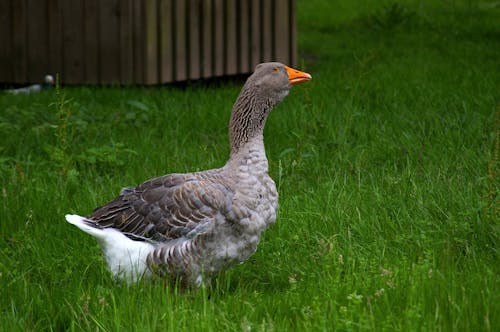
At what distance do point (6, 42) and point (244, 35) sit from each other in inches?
112

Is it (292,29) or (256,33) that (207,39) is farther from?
(292,29)

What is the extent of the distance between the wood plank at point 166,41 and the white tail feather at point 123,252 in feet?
18.5

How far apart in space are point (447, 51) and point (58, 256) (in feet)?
26.1

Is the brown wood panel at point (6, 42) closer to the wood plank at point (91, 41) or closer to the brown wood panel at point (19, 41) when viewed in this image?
the brown wood panel at point (19, 41)

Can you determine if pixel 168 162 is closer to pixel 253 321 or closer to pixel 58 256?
pixel 58 256

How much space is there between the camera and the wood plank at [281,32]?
37.5 ft

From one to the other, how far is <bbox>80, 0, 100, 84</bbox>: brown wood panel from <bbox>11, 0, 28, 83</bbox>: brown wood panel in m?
0.88

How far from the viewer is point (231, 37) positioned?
10.8 m

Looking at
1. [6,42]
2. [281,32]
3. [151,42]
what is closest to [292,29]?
[281,32]

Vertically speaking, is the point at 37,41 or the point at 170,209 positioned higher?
the point at 37,41

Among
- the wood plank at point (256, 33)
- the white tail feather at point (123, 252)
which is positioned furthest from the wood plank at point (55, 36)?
the white tail feather at point (123, 252)

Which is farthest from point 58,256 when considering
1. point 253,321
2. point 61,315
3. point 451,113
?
point 451,113

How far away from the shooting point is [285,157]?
21.9 ft

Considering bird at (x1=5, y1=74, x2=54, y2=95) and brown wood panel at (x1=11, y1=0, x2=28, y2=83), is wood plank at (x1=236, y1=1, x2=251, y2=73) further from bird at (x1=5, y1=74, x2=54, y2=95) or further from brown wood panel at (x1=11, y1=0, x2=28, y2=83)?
brown wood panel at (x1=11, y1=0, x2=28, y2=83)
